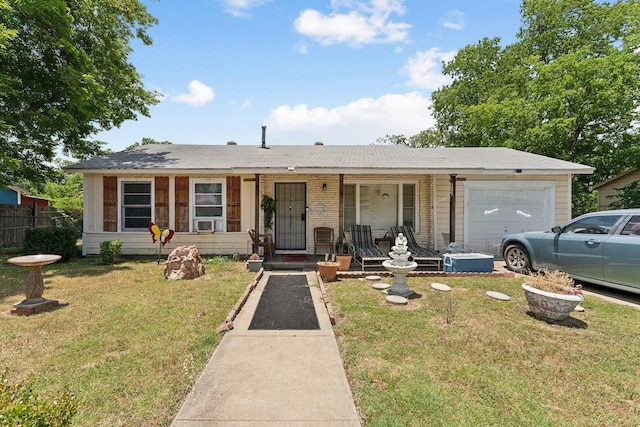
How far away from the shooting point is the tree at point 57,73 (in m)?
9.17

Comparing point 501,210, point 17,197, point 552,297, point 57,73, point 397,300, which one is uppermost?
point 57,73

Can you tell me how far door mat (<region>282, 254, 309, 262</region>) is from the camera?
8.89 metres

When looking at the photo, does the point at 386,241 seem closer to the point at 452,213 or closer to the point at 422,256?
the point at 422,256

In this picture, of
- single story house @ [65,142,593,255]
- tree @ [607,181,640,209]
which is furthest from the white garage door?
tree @ [607,181,640,209]

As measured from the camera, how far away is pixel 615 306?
16.9ft

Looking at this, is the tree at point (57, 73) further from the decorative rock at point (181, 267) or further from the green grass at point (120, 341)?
the decorative rock at point (181, 267)

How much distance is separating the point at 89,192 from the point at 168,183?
2.53 metres

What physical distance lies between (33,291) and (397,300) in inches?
249

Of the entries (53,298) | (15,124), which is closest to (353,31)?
(53,298)

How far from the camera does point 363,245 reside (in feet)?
30.6

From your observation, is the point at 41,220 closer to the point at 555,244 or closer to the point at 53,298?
the point at 53,298

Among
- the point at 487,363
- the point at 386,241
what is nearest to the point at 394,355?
the point at 487,363

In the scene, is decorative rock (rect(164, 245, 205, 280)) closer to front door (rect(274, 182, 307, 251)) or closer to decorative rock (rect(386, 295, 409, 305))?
front door (rect(274, 182, 307, 251))

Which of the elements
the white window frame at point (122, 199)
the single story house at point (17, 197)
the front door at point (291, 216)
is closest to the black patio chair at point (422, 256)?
the front door at point (291, 216)
